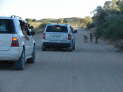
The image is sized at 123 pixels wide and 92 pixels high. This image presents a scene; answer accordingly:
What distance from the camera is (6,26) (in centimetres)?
1647

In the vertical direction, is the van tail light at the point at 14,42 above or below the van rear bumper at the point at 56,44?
above

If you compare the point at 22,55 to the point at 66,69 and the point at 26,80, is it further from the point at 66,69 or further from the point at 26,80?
the point at 26,80

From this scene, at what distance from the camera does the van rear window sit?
16.3 metres

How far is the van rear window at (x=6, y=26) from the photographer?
16266 millimetres

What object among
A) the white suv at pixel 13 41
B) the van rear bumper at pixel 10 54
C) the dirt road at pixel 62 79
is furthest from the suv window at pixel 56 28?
the van rear bumper at pixel 10 54

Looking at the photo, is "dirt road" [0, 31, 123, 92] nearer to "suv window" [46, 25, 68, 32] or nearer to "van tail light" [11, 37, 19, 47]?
"van tail light" [11, 37, 19, 47]

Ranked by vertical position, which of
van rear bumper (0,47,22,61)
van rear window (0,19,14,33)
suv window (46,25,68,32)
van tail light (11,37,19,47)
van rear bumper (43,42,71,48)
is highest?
van rear window (0,19,14,33)

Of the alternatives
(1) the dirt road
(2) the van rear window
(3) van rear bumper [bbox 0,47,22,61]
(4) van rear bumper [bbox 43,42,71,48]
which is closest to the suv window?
(4) van rear bumper [bbox 43,42,71,48]

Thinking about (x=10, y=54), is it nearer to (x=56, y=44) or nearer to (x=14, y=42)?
(x=14, y=42)

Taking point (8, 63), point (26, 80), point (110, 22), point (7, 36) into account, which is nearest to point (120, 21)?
point (110, 22)

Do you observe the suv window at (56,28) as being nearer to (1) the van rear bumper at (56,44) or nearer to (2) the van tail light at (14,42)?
(1) the van rear bumper at (56,44)

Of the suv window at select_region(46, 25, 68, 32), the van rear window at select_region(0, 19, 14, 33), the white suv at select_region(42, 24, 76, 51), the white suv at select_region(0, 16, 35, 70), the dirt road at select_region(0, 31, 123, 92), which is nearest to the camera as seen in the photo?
the dirt road at select_region(0, 31, 123, 92)

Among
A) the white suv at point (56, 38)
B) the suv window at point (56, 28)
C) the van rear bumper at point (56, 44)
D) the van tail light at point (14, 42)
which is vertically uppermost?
the van tail light at point (14, 42)

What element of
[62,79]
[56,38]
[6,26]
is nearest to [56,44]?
[56,38]
